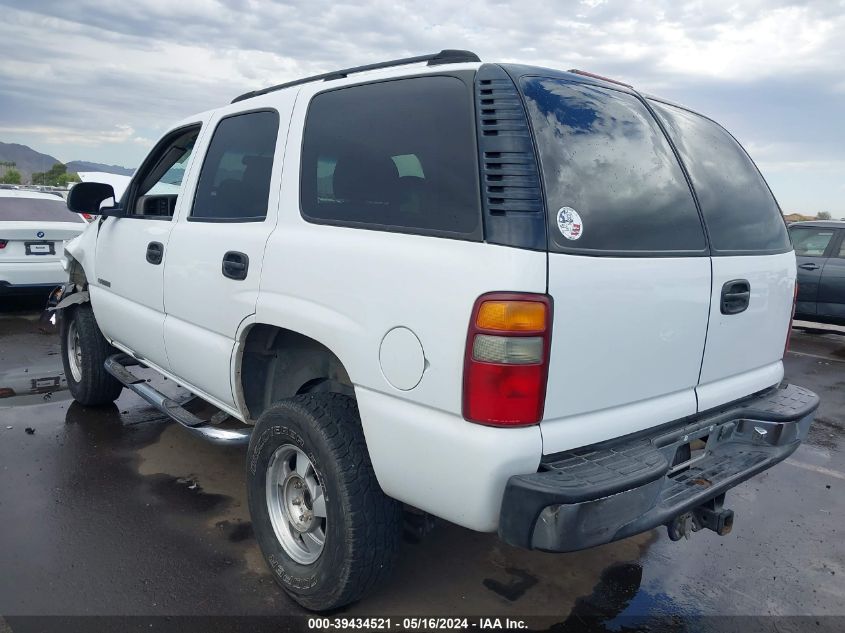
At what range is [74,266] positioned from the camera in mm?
5098

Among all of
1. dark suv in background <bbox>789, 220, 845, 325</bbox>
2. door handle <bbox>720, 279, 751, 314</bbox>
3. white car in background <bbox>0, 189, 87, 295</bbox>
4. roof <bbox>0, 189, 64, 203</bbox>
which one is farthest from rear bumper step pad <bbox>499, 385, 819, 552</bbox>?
roof <bbox>0, 189, 64, 203</bbox>

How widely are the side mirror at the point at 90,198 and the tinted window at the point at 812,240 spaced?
8457 mm

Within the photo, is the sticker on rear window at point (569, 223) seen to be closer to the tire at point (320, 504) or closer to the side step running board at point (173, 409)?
the tire at point (320, 504)

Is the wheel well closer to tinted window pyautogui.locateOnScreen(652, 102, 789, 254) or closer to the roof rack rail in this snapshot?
the roof rack rail

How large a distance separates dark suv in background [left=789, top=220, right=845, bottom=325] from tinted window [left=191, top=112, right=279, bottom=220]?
26.6 ft

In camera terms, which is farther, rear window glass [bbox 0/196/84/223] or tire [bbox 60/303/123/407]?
rear window glass [bbox 0/196/84/223]

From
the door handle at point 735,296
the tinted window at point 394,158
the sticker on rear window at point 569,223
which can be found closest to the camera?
the sticker on rear window at point 569,223

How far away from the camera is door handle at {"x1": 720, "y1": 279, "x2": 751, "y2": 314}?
8.73 feet

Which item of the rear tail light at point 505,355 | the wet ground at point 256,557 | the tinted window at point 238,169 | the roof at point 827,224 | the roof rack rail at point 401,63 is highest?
the roof rack rail at point 401,63

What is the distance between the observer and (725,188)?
293 centimetres

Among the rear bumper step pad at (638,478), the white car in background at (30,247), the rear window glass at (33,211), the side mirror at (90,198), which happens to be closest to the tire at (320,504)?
the rear bumper step pad at (638,478)

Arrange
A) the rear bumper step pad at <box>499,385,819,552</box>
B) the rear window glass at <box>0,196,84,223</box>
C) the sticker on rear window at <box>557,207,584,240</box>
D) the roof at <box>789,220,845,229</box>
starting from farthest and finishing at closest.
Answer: the roof at <box>789,220,845,229</box> → the rear window glass at <box>0,196,84,223</box> → the sticker on rear window at <box>557,207,584,240</box> → the rear bumper step pad at <box>499,385,819,552</box>

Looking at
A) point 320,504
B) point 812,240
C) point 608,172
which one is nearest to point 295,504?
point 320,504

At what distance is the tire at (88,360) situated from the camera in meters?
4.89
